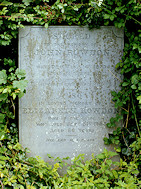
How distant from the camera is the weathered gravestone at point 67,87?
2492 mm

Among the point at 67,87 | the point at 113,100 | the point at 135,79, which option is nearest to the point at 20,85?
the point at 67,87

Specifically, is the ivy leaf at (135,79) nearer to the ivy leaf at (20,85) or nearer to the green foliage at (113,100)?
the green foliage at (113,100)

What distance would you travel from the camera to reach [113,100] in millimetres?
2523

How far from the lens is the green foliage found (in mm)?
2189

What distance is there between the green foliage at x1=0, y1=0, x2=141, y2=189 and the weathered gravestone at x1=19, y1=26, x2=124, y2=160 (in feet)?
0.36

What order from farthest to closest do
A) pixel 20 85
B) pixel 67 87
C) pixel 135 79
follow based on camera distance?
pixel 67 87 → pixel 135 79 → pixel 20 85

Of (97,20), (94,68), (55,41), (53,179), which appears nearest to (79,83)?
(94,68)

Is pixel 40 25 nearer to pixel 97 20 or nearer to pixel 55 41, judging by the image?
pixel 55 41

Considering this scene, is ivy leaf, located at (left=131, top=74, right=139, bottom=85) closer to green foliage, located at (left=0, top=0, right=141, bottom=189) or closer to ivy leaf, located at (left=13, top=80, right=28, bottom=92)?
green foliage, located at (left=0, top=0, right=141, bottom=189)

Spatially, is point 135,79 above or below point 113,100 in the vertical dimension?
above

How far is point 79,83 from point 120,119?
2.17 ft

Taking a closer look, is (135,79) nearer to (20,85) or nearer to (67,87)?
(67,87)

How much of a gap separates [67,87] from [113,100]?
0.57 meters

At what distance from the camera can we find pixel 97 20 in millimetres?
2480
